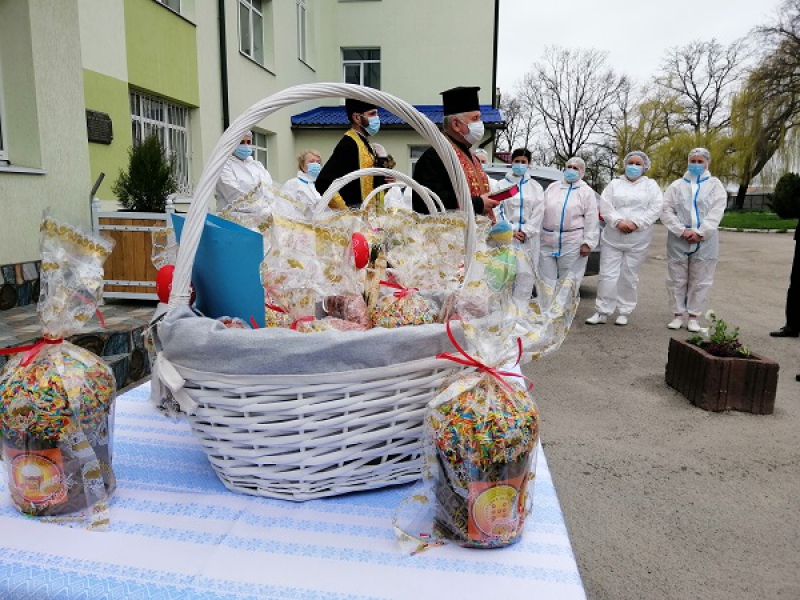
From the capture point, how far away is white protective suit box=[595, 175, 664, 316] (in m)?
6.83

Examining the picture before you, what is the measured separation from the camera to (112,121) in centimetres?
661

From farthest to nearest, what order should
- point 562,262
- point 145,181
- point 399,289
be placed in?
point 562,262, point 145,181, point 399,289

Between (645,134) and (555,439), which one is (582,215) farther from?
(645,134)

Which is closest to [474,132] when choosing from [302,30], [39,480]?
[39,480]

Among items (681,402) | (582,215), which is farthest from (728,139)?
(681,402)

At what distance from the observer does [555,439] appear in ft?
11.2

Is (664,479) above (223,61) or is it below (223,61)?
below

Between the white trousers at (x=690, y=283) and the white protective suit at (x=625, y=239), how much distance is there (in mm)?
428

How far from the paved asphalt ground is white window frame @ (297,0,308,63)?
11902 mm

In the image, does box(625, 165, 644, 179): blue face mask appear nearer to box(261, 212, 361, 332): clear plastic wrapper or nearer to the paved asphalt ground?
the paved asphalt ground

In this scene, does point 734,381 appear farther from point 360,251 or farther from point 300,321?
point 300,321

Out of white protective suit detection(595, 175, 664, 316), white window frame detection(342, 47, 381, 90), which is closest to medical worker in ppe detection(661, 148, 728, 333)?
white protective suit detection(595, 175, 664, 316)

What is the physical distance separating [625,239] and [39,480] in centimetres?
688

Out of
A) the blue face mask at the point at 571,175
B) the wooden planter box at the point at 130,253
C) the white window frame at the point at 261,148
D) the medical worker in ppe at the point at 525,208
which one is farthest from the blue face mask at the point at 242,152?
the white window frame at the point at 261,148
